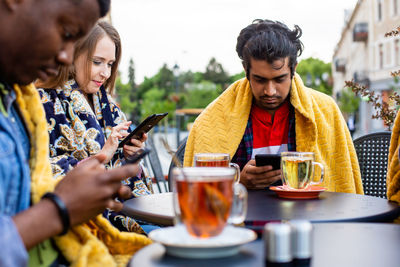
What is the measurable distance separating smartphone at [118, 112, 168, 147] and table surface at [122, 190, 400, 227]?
68 cm

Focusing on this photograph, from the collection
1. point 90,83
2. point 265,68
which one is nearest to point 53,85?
point 90,83

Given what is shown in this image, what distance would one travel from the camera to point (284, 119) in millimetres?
3271

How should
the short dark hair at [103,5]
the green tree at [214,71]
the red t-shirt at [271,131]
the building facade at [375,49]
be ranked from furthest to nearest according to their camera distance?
the green tree at [214,71], the building facade at [375,49], the red t-shirt at [271,131], the short dark hair at [103,5]

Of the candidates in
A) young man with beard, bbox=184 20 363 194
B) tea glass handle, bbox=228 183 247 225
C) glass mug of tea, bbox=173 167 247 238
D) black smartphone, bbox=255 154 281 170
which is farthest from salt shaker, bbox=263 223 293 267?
young man with beard, bbox=184 20 363 194

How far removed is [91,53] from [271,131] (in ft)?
4.20

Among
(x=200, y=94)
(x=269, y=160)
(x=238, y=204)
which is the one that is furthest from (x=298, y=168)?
(x=200, y=94)

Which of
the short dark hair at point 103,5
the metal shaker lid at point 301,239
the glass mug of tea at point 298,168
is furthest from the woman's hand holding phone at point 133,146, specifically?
the metal shaker lid at point 301,239

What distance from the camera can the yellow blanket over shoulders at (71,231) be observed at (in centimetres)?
139

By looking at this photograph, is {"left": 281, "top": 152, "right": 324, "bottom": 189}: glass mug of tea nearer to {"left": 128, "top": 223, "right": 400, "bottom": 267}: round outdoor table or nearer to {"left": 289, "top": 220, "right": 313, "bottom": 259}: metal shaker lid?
{"left": 128, "top": 223, "right": 400, "bottom": 267}: round outdoor table

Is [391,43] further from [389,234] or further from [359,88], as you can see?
[389,234]

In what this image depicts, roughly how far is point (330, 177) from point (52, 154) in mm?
1735

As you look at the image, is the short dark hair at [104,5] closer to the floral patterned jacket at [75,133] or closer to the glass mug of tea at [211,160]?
the glass mug of tea at [211,160]

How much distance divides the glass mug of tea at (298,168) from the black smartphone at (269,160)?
0.35 ft

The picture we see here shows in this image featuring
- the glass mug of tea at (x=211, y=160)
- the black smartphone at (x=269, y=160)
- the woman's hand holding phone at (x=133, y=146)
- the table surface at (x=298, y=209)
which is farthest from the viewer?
the woman's hand holding phone at (x=133, y=146)
